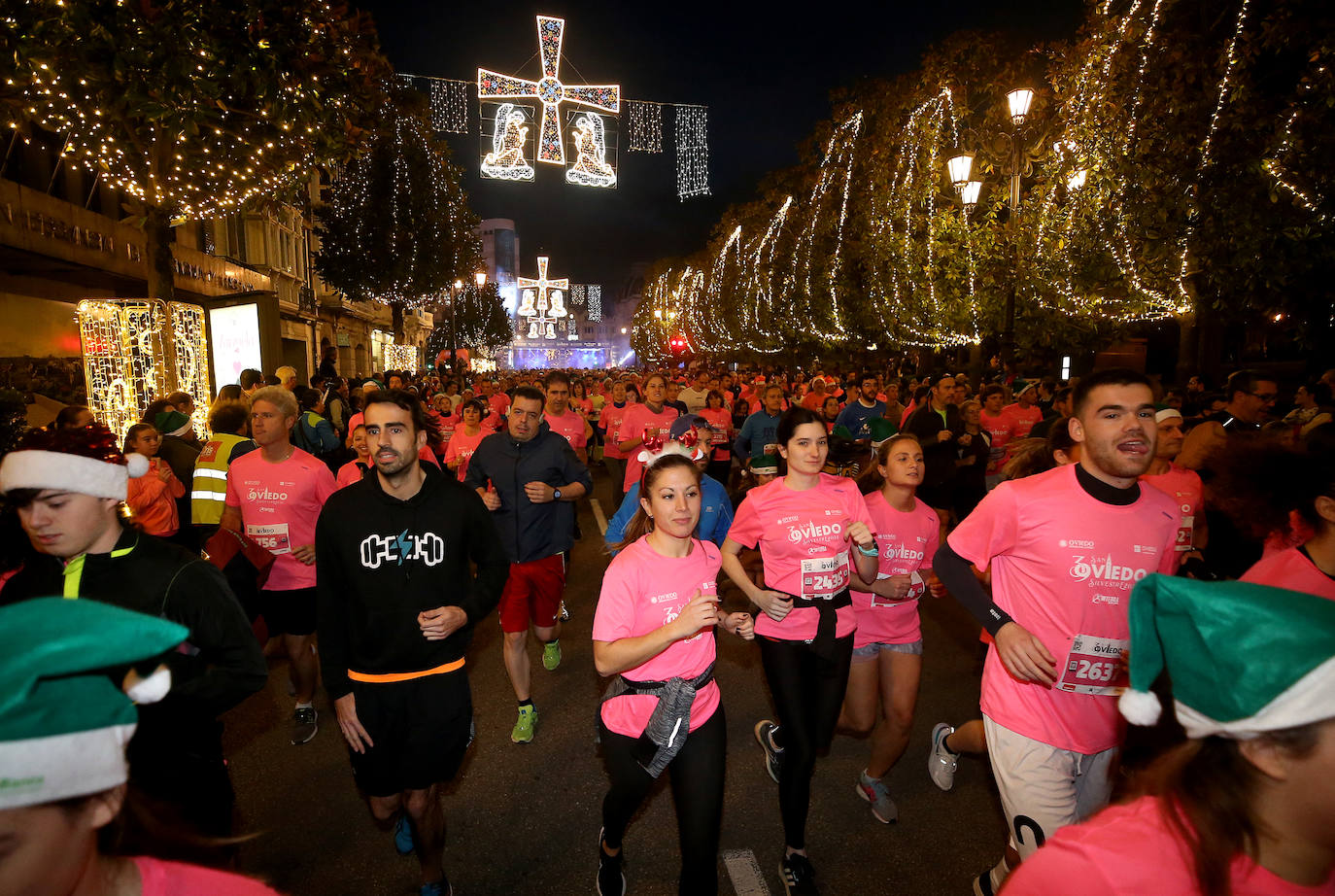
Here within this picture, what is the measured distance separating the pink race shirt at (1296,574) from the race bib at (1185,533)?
7.57 feet

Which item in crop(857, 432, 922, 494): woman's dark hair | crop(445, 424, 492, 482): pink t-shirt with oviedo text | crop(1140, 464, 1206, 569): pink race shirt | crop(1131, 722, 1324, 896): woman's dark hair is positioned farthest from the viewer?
crop(445, 424, 492, 482): pink t-shirt with oviedo text

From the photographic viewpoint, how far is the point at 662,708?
2.89m

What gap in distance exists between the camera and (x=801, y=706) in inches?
140

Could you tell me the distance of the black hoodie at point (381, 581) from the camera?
10.5 ft

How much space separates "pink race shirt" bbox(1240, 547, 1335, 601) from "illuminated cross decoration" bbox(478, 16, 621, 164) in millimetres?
18577

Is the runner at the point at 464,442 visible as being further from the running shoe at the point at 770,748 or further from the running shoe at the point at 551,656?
the running shoe at the point at 770,748

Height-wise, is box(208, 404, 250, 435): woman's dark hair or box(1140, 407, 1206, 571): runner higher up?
box(208, 404, 250, 435): woman's dark hair

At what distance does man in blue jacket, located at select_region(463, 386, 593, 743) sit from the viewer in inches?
208

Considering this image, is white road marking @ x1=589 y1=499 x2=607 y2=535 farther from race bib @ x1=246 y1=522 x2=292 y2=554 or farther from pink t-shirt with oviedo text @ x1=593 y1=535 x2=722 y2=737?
pink t-shirt with oviedo text @ x1=593 y1=535 x2=722 y2=737

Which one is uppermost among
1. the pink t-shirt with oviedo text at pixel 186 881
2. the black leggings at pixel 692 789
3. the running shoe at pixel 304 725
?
the pink t-shirt with oviedo text at pixel 186 881

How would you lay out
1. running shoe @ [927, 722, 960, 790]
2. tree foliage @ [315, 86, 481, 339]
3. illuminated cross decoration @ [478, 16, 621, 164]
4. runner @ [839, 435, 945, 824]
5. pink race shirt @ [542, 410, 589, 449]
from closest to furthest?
runner @ [839, 435, 945, 824] < running shoe @ [927, 722, 960, 790] < pink race shirt @ [542, 410, 589, 449] < illuminated cross decoration @ [478, 16, 621, 164] < tree foliage @ [315, 86, 481, 339]

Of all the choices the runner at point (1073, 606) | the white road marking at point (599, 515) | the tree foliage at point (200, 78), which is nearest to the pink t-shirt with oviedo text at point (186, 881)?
the runner at point (1073, 606)

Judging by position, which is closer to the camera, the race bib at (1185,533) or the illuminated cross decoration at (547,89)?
the race bib at (1185,533)

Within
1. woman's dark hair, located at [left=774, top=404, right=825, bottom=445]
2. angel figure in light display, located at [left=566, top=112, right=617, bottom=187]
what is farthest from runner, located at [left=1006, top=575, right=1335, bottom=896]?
angel figure in light display, located at [left=566, top=112, right=617, bottom=187]
